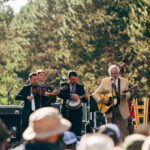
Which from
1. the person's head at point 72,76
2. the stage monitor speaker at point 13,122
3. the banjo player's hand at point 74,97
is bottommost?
the stage monitor speaker at point 13,122

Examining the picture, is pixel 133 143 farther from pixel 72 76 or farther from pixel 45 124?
pixel 72 76

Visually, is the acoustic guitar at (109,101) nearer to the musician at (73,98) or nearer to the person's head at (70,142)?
the musician at (73,98)

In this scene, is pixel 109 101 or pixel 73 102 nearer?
pixel 109 101

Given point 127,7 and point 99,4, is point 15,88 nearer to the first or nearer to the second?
point 99,4

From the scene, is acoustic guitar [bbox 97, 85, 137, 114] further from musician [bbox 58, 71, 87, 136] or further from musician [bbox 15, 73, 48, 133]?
musician [bbox 15, 73, 48, 133]

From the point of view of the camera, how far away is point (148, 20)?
25500 mm

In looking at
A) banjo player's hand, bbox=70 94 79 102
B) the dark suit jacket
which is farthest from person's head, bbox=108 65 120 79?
the dark suit jacket

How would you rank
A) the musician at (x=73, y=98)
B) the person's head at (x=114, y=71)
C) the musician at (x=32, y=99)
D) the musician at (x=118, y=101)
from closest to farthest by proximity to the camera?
the person's head at (x=114, y=71) < the musician at (x=118, y=101) < the musician at (x=32, y=99) < the musician at (x=73, y=98)

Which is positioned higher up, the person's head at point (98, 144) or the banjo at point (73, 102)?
the person's head at point (98, 144)

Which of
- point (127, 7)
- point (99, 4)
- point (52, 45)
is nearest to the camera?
point (127, 7)

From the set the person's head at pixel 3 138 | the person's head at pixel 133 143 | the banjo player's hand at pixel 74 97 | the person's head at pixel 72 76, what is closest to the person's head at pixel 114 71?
the person's head at pixel 72 76

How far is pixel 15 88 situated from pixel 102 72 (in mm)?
11741

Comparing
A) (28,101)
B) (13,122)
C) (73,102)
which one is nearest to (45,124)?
(13,122)

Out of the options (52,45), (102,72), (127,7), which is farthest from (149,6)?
(52,45)
